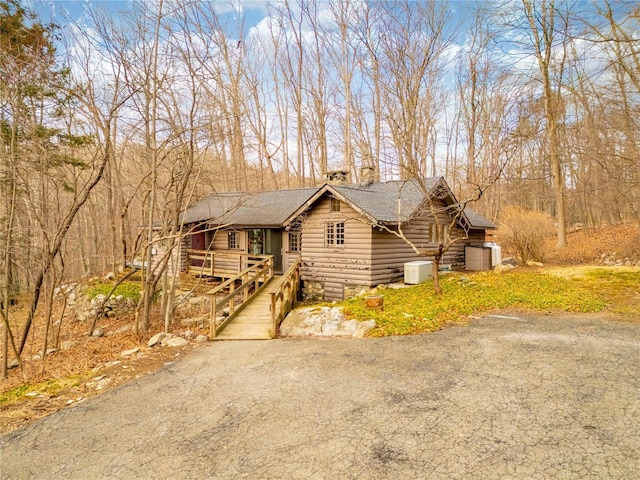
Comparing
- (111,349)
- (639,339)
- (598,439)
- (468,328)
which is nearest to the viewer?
(598,439)

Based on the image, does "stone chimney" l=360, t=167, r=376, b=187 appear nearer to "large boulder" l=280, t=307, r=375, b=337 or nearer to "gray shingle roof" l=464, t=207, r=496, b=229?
"gray shingle roof" l=464, t=207, r=496, b=229

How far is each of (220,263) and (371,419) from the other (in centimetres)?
1468

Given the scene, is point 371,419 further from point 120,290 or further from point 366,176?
point 120,290

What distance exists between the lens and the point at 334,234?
14.0 meters

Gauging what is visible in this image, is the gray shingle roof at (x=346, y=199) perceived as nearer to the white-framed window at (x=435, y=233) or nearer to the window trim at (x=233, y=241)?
the window trim at (x=233, y=241)

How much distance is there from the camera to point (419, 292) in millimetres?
11281

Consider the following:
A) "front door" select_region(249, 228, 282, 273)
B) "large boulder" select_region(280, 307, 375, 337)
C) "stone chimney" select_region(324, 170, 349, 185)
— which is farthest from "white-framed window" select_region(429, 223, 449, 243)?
"large boulder" select_region(280, 307, 375, 337)

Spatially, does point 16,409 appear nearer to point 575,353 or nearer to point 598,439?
point 598,439

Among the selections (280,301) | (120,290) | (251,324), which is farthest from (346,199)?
(120,290)

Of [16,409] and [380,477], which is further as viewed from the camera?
[16,409]

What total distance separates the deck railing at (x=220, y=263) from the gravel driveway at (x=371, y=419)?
9.85 m

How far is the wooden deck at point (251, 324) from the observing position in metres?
8.45

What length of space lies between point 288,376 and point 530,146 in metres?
28.4

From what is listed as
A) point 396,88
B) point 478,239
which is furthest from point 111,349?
point 478,239
